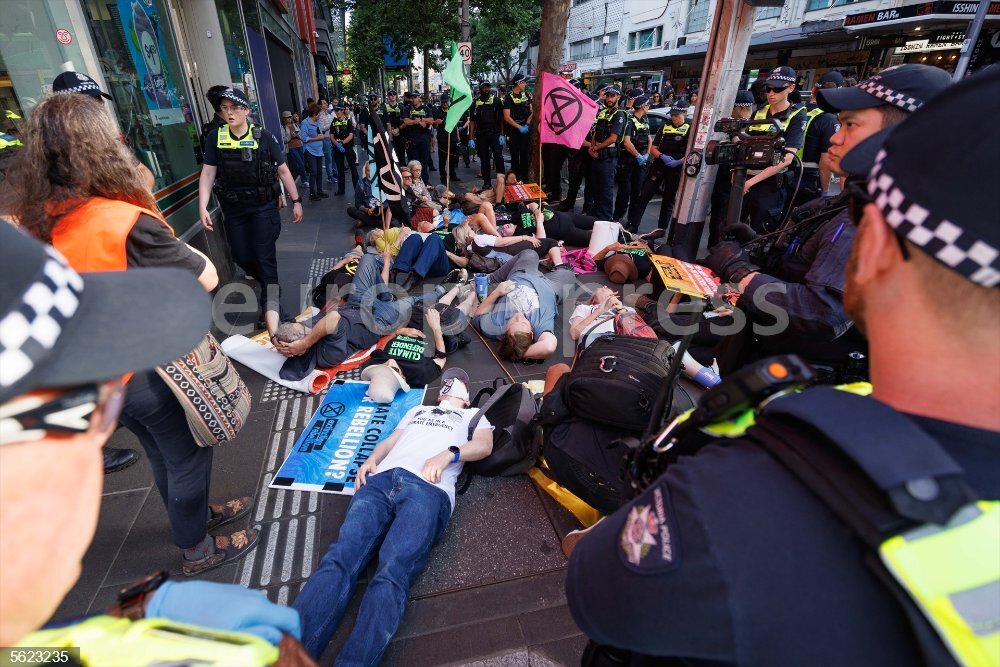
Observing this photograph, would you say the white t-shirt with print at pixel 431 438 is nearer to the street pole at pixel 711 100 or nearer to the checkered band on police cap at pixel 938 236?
the checkered band on police cap at pixel 938 236

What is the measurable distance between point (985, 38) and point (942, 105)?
76.9 ft

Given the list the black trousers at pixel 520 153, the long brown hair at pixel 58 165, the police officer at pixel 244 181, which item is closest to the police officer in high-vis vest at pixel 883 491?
the long brown hair at pixel 58 165

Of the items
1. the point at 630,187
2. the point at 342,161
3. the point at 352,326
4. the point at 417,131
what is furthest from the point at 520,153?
the point at 352,326

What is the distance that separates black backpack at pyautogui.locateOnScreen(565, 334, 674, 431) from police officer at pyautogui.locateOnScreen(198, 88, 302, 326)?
3.74 meters

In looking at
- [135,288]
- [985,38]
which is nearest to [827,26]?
[985,38]

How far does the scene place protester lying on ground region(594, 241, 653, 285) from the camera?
5.88 meters

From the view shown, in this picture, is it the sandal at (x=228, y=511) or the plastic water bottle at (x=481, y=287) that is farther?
the plastic water bottle at (x=481, y=287)

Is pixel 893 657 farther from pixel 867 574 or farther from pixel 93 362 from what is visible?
pixel 93 362

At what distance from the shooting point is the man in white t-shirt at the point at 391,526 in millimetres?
1988

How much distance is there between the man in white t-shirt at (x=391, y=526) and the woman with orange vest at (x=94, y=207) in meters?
0.88

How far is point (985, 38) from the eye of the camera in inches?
A: 622

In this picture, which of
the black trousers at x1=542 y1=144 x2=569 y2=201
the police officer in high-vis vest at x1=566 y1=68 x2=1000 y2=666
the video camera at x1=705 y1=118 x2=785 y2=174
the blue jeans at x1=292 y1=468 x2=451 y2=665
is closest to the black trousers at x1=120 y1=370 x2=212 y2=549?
the blue jeans at x1=292 y1=468 x2=451 y2=665

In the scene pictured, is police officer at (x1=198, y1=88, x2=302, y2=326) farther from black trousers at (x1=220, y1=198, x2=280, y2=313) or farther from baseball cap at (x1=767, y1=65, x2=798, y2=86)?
baseball cap at (x1=767, y1=65, x2=798, y2=86)

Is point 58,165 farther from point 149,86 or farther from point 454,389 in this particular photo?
point 149,86
